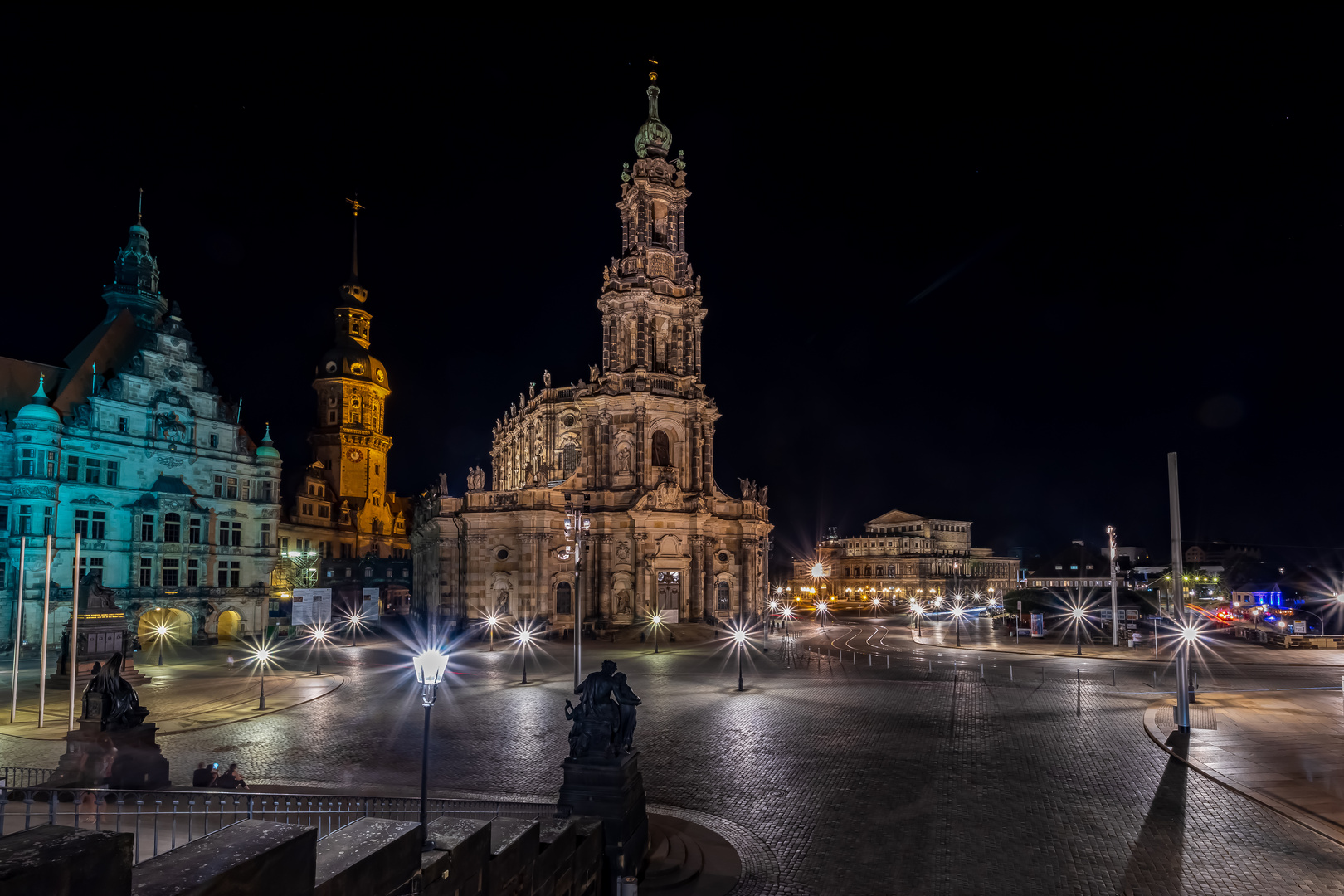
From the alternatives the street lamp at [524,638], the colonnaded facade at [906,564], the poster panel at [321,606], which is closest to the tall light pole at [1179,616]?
the street lamp at [524,638]

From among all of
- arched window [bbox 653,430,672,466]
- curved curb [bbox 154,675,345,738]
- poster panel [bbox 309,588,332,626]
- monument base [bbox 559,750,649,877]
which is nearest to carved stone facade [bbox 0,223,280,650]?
poster panel [bbox 309,588,332,626]

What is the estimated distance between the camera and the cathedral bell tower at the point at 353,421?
87.2 meters

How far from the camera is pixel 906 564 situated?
14262 centimetres

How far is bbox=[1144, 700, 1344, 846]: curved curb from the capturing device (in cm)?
1346

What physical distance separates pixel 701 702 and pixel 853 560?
12646cm

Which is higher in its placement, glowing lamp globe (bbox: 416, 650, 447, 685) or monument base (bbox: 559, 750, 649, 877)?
glowing lamp globe (bbox: 416, 650, 447, 685)

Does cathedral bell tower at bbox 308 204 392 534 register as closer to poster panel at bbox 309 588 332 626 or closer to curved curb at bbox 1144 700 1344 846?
poster panel at bbox 309 588 332 626

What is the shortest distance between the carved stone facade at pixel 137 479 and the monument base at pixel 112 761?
111 ft

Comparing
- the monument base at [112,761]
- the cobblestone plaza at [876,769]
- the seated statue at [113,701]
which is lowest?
the cobblestone plaza at [876,769]

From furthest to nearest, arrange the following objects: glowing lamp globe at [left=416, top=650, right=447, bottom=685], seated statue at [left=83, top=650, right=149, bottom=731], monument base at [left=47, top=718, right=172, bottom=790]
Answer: seated statue at [left=83, top=650, right=149, bottom=731] → monument base at [left=47, top=718, right=172, bottom=790] → glowing lamp globe at [left=416, top=650, right=447, bottom=685]

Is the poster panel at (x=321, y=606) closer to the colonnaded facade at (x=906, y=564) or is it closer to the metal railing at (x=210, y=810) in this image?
the metal railing at (x=210, y=810)

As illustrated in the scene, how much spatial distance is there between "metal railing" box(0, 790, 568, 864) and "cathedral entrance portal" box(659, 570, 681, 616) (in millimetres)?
43166

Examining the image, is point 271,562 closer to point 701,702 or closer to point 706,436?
point 706,436

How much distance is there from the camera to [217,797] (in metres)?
13.5
